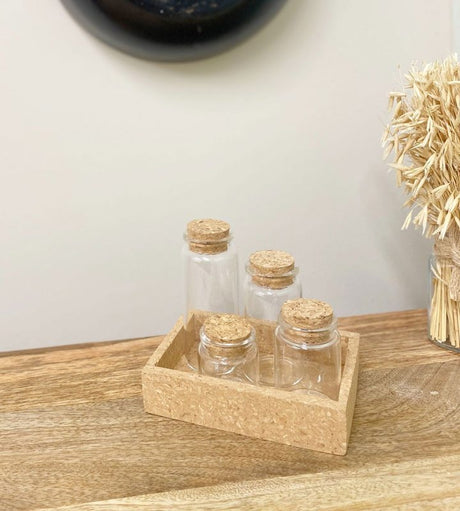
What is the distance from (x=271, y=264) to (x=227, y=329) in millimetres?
112

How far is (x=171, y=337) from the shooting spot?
0.80 meters

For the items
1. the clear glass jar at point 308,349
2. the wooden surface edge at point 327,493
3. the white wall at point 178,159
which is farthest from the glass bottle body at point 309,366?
the white wall at point 178,159

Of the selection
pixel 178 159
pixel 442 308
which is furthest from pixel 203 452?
pixel 178 159

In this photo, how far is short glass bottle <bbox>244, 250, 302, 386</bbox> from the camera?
2.56ft

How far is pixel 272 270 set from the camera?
77 cm

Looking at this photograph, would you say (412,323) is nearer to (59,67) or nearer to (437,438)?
(437,438)

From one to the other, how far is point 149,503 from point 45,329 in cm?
57

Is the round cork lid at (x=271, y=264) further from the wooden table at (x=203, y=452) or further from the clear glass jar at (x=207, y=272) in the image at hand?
the wooden table at (x=203, y=452)

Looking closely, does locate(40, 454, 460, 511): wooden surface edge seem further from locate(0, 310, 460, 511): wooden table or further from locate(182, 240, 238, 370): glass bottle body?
locate(182, 240, 238, 370): glass bottle body

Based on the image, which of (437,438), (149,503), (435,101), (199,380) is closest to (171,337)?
(199,380)

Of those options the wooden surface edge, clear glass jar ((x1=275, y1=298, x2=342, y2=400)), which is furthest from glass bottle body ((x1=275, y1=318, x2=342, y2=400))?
the wooden surface edge

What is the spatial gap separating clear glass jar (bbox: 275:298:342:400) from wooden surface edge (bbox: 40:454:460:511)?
125 millimetres

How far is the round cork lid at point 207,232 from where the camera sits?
793 mm

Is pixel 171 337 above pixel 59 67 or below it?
below
